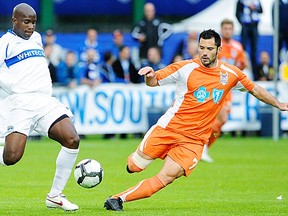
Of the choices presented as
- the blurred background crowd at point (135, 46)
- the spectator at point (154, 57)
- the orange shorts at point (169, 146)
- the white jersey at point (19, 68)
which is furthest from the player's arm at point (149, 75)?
the spectator at point (154, 57)

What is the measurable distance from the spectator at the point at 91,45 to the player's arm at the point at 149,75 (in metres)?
13.6

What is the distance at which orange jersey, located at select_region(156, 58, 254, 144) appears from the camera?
11094mm

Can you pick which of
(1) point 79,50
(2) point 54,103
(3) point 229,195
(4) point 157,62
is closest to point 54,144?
(4) point 157,62

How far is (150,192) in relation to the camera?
10.7 meters

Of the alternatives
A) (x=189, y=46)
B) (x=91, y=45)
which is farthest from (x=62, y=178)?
(x=91, y=45)

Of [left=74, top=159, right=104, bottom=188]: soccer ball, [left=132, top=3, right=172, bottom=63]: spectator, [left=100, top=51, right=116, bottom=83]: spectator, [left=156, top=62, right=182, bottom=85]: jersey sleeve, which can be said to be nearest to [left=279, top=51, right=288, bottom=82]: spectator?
[left=132, top=3, right=172, bottom=63]: spectator

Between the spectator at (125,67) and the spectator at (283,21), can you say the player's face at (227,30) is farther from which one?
the spectator at (283,21)

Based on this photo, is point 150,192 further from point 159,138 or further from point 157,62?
point 157,62

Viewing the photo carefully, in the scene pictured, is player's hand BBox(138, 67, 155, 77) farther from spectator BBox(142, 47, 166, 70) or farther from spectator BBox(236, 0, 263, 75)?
spectator BBox(236, 0, 263, 75)

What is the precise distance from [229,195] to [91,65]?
443 inches

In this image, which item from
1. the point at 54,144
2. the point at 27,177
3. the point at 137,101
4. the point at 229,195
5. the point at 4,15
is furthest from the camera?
the point at 4,15

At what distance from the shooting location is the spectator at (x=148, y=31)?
24.1 meters

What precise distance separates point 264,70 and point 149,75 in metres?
15.1

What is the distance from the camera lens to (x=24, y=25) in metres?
11.0
